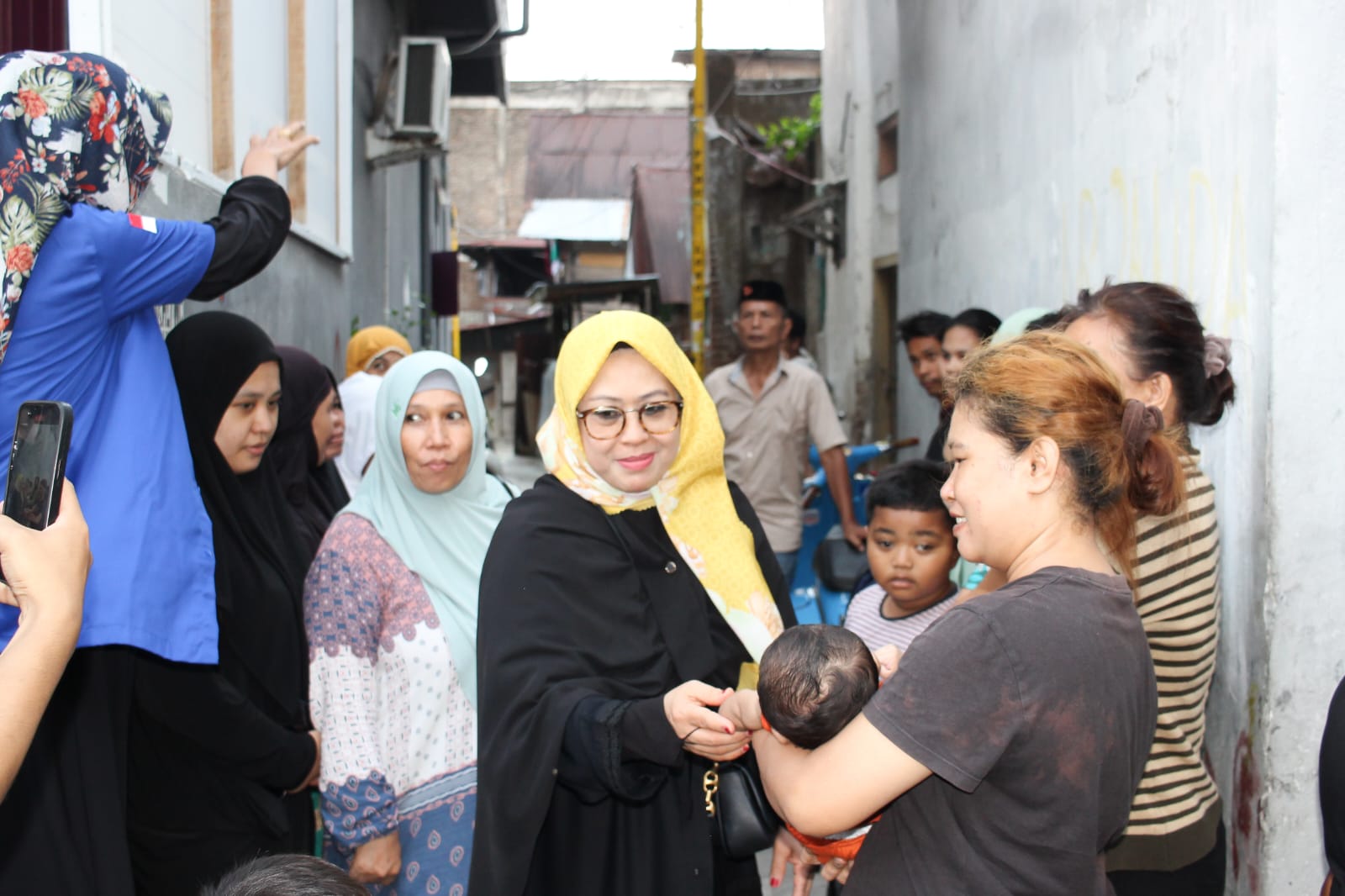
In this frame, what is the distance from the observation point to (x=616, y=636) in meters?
2.14

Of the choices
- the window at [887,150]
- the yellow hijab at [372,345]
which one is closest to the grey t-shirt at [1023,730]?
the yellow hijab at [372,345]

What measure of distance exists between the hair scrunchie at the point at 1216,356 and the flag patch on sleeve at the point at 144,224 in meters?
2.12

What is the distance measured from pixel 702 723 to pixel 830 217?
35.3 feet

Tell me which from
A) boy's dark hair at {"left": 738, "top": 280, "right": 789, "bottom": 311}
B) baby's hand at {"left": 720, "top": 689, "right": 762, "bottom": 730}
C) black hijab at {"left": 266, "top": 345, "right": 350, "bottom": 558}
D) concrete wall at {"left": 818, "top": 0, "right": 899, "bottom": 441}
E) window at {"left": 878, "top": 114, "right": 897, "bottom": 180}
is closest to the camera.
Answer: baby's hand at {"left": 720, "top": 689, "right": 762, "bottom": 730}

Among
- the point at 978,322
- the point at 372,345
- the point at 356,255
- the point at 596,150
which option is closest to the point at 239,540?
the point at 978,322

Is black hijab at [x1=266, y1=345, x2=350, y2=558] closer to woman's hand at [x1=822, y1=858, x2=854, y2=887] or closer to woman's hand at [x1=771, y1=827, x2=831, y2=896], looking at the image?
woman's hand at [x1=771, y1=827, x2=831, y2=896]

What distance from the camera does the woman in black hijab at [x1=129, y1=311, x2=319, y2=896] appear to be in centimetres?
230

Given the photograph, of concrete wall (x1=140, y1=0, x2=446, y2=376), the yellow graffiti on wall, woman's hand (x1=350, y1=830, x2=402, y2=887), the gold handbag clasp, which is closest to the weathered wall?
the yellow graffiti on wall

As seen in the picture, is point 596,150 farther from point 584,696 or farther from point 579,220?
point 584,696

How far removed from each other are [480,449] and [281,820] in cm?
99

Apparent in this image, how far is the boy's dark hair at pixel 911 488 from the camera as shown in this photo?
10.5 feet

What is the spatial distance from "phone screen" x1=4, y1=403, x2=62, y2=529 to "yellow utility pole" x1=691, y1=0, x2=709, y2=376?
1199 centimetres

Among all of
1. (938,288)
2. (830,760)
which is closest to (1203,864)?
(830,760)

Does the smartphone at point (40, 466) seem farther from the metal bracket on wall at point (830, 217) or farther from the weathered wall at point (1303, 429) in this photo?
the metal bracket on wall at point (830, 217)
